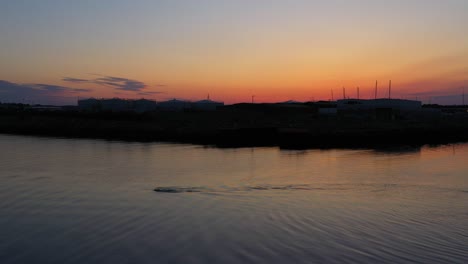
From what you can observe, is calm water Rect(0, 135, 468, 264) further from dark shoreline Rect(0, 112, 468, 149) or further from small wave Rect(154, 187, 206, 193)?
dark shoreline Rect(0, 112, 468, 149)

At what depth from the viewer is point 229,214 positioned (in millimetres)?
11977

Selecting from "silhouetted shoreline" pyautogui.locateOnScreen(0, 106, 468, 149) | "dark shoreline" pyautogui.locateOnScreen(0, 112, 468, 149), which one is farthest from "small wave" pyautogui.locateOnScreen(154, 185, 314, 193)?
"silhouetted shoreline" pyautogui.locateOnScreen(0, 106, 468, 149)

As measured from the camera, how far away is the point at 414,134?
5019 centimetres

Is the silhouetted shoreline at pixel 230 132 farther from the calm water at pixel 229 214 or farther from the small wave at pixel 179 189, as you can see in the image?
the small wave at pixel 179 189

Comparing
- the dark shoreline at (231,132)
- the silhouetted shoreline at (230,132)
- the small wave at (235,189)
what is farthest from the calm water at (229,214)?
the silhouetted shoreline at (230,132)

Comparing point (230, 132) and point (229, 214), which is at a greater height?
point (230, 132)

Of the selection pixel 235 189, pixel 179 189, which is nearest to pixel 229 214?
pixel 235 189

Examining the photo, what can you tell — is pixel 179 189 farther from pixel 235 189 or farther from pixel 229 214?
pixel 229 214

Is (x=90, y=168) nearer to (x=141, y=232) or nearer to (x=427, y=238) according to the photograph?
(x=141, y=232)

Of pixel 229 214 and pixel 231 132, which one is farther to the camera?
pixel 231 132

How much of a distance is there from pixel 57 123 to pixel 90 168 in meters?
39.6

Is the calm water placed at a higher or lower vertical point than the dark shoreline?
lower

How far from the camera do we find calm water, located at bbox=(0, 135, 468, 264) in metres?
8.66

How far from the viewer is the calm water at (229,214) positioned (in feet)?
28.4
